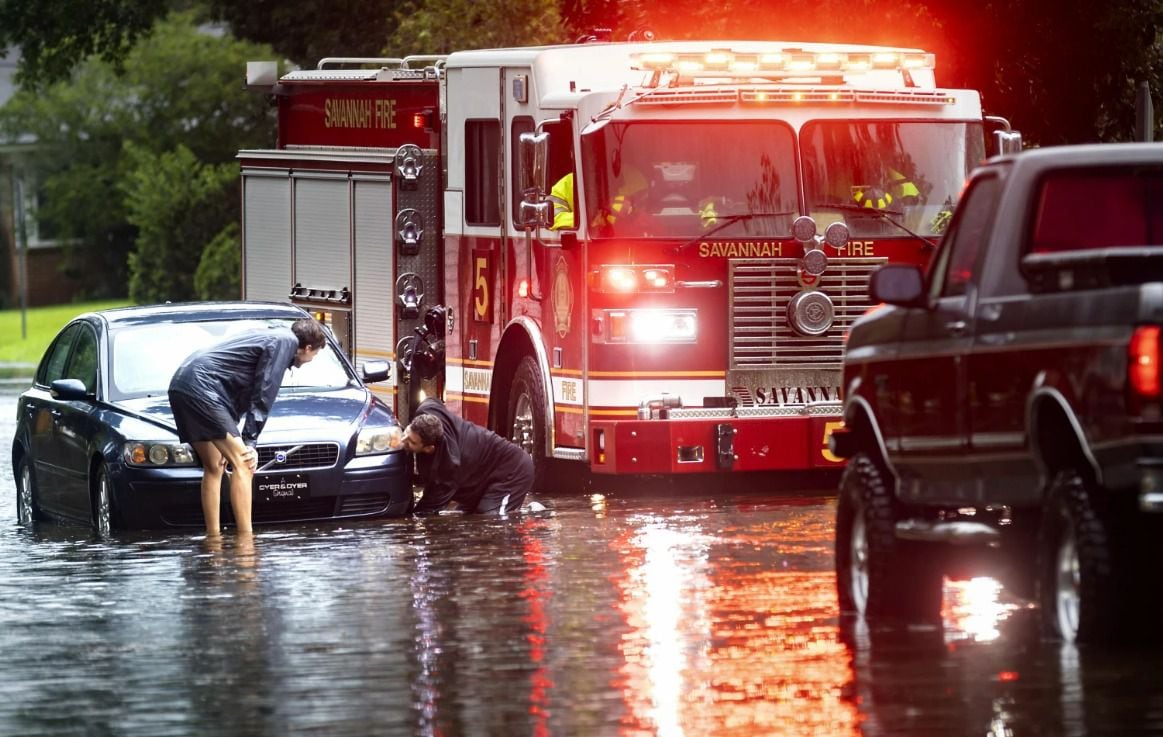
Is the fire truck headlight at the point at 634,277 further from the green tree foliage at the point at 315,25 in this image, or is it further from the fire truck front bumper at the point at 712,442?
the green tree foliage at the point at 315,25

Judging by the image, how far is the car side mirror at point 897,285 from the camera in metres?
11.4

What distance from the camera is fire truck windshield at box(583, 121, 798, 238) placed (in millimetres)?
18016

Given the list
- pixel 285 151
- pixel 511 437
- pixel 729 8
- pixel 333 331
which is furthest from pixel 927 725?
pixel 729 8

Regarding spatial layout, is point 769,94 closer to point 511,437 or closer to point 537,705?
point 511,437

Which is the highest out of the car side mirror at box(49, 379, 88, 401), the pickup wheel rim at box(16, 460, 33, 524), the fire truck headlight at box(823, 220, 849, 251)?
the fire truck headlight at box(823, 220, 849, 251)

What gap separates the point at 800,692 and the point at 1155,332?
5.62 feet

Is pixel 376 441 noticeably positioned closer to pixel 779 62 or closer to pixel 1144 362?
pixel 779 62

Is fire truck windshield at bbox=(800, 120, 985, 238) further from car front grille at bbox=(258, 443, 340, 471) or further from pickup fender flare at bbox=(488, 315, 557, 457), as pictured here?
car front grille at bbox=(258, 443, 340, 471)

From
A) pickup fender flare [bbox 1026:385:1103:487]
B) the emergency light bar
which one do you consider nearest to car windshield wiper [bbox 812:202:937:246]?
the emergency light bar

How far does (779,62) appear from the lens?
1873cm

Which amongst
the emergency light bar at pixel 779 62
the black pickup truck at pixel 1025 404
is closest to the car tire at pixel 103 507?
the emergency light bar at pixel 779 62

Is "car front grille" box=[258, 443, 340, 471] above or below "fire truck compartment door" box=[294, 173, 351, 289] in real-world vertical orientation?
below

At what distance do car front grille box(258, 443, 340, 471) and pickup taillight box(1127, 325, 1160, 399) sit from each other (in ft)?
26.6

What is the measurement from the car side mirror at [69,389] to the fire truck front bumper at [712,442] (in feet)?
10.4
